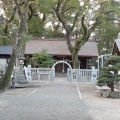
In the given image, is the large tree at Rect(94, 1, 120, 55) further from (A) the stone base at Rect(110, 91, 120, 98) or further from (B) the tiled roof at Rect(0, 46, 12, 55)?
(A) the stone base at Rect(110, 91, 120, 98)

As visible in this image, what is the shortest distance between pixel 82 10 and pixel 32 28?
30.6 feet

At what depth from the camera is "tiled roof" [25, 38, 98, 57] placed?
123ft

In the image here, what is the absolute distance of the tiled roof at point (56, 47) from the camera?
37.4 metres

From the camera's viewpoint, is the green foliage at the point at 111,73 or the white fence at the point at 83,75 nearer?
the green foliage at the point at 111,73

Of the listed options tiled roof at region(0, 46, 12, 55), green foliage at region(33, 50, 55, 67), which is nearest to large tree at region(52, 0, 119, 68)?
green foliage at region(33, 50, 55, 67)

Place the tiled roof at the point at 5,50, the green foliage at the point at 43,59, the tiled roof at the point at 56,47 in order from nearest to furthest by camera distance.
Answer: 1. the tiled roof at the point at 5,50
2. the green foliage at the point at 43,59
3. the tiled roof at the point at 56,47

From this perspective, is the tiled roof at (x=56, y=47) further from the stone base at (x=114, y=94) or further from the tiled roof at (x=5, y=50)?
the stone base at (x=114, y=94)

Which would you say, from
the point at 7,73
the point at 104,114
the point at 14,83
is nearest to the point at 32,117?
the point at 104,114

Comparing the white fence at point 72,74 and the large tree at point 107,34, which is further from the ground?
the large tree at point 107,34

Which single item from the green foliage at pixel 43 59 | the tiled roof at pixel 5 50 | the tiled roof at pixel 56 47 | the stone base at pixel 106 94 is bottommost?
the stone base at pixel 106 94

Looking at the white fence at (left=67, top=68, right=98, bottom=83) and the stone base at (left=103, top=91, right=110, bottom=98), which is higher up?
the white fence at (left=67, top=68, right=98, bottom=83)

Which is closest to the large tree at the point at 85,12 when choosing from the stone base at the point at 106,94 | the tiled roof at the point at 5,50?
the tiled roof at the point at 5,50

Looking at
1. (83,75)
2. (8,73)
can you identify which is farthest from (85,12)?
(8,73)

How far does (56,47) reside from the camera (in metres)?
38.9
